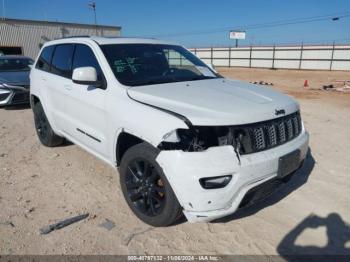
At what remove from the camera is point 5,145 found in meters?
5.71

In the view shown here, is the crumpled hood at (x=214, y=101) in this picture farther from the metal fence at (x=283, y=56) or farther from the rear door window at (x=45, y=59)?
the metal fence at (x=283, y=56)

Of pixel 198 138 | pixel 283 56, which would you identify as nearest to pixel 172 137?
pixel 198 138

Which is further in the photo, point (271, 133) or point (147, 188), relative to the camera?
point (147, 188)

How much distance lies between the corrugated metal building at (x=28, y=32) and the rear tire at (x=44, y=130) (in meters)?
26.6

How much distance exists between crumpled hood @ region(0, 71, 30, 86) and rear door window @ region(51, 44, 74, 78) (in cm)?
487

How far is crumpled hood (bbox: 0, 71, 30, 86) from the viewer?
8.88m

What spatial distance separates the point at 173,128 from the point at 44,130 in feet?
11.8

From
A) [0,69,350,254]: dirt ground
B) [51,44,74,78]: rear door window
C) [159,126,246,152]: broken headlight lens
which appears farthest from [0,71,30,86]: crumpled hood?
[159,126,246,152]: broken headlight lens

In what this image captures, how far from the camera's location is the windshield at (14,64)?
9.96m

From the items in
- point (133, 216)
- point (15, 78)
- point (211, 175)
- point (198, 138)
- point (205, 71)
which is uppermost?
point (205, 71)

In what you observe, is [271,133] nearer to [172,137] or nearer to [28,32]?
[172,137]

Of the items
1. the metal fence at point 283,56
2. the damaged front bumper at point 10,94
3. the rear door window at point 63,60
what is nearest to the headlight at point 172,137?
the rear door window at point 63,60

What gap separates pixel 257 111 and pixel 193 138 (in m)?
0.66

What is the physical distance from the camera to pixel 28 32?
31.6 metres
